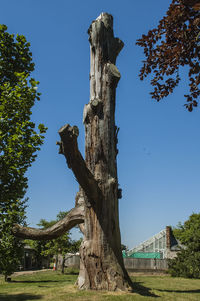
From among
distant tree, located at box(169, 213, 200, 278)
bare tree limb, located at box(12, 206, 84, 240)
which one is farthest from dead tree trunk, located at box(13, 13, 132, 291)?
distant tree, located at box(169, 213, 200, 278)

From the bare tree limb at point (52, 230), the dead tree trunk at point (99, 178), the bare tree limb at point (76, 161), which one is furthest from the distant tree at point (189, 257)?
the bare tree limb at point (76, 161)

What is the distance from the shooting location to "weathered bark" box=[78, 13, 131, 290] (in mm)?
8133

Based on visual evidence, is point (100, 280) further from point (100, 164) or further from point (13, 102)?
point (13, 102)

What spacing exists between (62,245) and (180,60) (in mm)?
29703

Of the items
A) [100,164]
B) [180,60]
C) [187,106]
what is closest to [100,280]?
[100,164]

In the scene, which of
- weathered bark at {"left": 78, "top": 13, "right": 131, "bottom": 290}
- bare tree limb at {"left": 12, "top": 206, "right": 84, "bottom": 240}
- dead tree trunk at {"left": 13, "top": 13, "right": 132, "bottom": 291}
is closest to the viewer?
dead tree trunk at {"left": 13, "top": 13, "right": 132, "bottom": 291}

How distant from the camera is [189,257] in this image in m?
24.2

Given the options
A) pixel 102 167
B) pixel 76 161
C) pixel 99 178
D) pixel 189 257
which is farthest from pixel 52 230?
pixel 189 257

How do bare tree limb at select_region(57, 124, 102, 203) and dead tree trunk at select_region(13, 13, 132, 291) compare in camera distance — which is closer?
bare tree limb at select_region(57, 124, 102, 203)

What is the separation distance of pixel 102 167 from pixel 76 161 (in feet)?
5.40

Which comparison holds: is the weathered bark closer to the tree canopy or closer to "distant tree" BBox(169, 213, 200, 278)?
the tree canopy

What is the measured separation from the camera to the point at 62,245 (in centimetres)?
3206

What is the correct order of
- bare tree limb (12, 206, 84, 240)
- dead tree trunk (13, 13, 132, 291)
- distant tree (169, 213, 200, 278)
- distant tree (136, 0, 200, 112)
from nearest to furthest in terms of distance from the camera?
distant tree (136, 0, 200, 112) → dead tree trunk (13, 13, 132, 291) → bare tree limb (12, 206, 84, 240) → distant tree (169, 213, 200, 278)

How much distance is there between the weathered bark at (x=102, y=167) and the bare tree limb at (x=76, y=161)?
32cm
